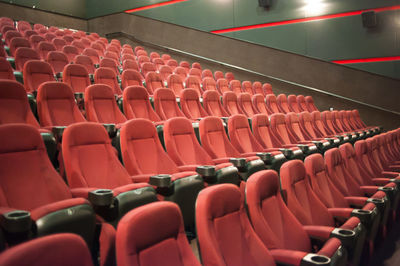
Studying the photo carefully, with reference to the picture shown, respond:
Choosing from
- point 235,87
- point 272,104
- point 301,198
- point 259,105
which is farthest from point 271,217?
point 235,87

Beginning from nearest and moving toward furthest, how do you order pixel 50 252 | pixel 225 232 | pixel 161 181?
pixel 50 252 → pixel 225 232 → pixel 161 181

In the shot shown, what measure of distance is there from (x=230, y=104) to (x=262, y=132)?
33cm

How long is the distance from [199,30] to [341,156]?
186 centimetres

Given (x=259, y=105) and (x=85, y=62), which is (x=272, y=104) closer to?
(x=259, y=105)

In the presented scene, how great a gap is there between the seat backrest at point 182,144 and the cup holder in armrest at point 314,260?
1.24ft

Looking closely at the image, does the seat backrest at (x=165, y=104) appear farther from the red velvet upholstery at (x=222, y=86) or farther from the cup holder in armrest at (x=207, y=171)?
the red velvet upholstery at (x=222, y=86)

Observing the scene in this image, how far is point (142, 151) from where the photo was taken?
65cm

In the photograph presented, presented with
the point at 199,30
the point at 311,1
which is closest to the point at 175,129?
the point at 311,1

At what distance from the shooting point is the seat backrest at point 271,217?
0.43 metres

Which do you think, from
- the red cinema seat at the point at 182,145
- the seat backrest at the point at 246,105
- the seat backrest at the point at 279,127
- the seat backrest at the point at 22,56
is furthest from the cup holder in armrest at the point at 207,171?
the seat backrest at the point at 22,56

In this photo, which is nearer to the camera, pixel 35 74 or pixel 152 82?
pixel 35 74

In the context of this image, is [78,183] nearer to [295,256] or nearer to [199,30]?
[295,256]

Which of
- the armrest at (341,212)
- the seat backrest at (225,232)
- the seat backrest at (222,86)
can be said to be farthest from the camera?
the seat backrest at (222,86)

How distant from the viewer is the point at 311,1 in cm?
202
